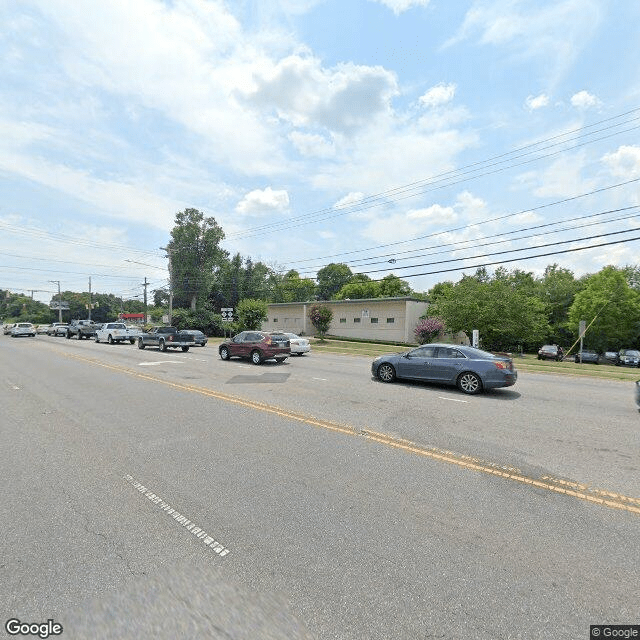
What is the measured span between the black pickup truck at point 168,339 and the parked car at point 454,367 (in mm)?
17059

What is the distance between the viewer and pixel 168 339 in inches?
1016

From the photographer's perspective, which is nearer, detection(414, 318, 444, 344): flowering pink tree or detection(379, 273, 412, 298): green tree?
detection(414, 318, 444, 344): flowering pink tree

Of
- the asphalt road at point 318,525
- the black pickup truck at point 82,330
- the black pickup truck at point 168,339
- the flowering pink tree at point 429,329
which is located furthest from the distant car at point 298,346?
the black pickup truck at point 82,330

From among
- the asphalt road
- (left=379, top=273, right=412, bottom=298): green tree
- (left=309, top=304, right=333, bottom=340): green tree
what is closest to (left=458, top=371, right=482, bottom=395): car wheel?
the asphalt road

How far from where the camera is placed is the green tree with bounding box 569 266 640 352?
44.9m

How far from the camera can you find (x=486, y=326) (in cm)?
3650

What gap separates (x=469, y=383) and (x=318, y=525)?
8.62 meters

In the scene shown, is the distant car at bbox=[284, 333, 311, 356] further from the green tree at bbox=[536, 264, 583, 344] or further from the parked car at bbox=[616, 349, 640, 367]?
the green tree at bbox=[536, 264, 583, 344]

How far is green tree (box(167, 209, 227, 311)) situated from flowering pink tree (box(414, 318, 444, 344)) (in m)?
28.9

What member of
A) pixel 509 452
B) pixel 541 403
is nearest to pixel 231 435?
pixel 509 452

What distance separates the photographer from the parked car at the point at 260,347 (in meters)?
18.7

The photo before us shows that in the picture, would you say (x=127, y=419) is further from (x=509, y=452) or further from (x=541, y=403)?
(x=541, y=403)

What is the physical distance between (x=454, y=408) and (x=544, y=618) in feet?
21.6

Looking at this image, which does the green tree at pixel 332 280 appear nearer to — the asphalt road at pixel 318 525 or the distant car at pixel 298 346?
the distant car at pixel 298 346
